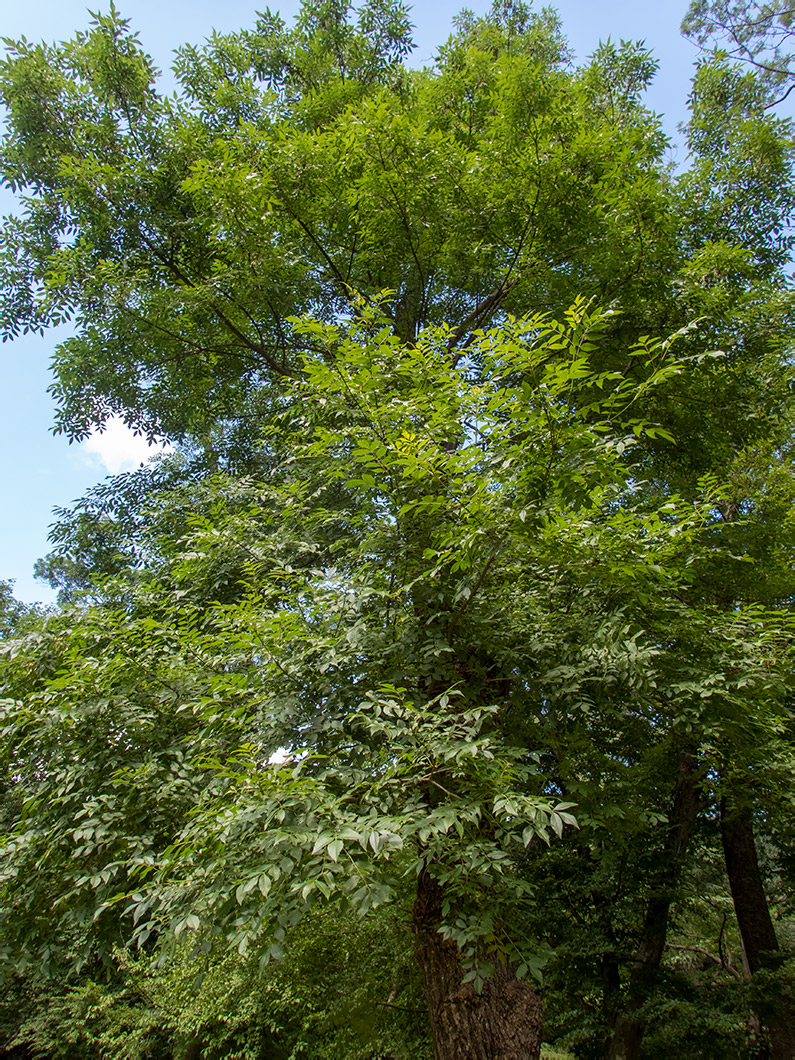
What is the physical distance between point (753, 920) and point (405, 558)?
7260 millimetres

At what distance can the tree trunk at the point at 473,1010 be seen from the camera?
3.23 meters

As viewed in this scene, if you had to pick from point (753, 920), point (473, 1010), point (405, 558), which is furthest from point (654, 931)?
point (405, 558)

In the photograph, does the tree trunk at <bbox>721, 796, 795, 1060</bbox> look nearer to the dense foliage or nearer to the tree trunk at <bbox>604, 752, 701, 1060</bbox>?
the dense foliage

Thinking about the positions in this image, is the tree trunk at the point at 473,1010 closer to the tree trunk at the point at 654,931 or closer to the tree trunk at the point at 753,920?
the tree trunk at the point at 654,931

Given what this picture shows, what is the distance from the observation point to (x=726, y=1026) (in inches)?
229

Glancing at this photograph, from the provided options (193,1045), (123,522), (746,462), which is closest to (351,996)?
(123,522)

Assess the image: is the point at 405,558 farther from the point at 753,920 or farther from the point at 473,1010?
the point at 753,920

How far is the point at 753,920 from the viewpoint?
7242mm

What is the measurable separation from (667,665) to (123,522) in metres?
6.08

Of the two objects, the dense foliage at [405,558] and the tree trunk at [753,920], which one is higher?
the dense foliage at [405,558]

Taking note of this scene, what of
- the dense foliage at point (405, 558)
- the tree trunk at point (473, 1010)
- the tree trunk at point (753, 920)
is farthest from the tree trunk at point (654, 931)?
the tree trunk at point (473, 1010)

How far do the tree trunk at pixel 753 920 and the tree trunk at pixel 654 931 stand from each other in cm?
44

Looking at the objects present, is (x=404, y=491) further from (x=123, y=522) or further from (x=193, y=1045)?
(x=193, y=1045)

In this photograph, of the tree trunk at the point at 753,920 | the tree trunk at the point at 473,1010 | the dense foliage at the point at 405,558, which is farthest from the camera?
the tree trunk at the point at 753,920
